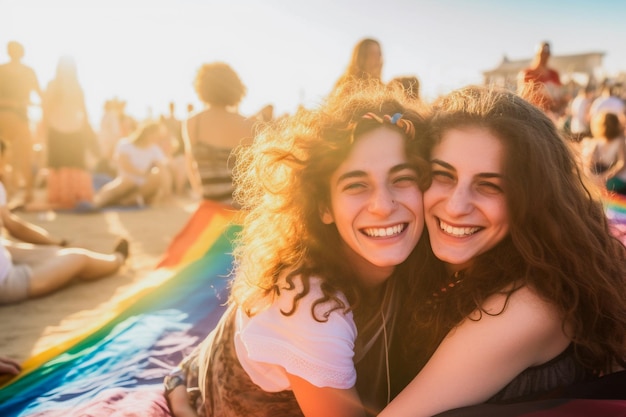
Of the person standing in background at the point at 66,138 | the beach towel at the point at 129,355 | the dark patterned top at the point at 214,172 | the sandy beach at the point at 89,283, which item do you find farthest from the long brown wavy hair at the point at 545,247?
the person standing in background at the point at 66,138

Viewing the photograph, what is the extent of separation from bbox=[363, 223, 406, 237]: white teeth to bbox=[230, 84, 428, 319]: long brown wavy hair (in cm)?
18

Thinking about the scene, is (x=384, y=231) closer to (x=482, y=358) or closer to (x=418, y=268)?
(x=418, y=268)

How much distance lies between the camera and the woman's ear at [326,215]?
212 cm

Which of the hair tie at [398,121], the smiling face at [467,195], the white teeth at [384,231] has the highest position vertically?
the hair tie at [398,121]

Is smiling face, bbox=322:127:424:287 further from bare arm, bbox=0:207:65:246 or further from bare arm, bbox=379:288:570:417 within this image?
bare arm, bbox=0:207:65:246

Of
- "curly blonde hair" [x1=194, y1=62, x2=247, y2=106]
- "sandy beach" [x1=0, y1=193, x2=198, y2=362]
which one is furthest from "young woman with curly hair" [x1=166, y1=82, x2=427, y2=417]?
"curly blonde hair" [x1=194, y1=62, x2=247, y2=106]

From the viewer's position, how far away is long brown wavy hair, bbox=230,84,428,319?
1990 millimetres

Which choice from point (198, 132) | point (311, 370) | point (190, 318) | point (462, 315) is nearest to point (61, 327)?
point (190, 318)

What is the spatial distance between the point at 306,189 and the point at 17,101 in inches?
299

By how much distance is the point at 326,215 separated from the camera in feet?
6.98

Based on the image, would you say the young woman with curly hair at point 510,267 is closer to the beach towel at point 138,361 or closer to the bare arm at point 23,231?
the beach towel at point 138,361

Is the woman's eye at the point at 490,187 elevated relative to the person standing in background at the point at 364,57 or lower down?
lower down

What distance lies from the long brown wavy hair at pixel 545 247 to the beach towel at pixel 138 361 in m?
0.28

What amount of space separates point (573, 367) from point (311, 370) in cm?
97
